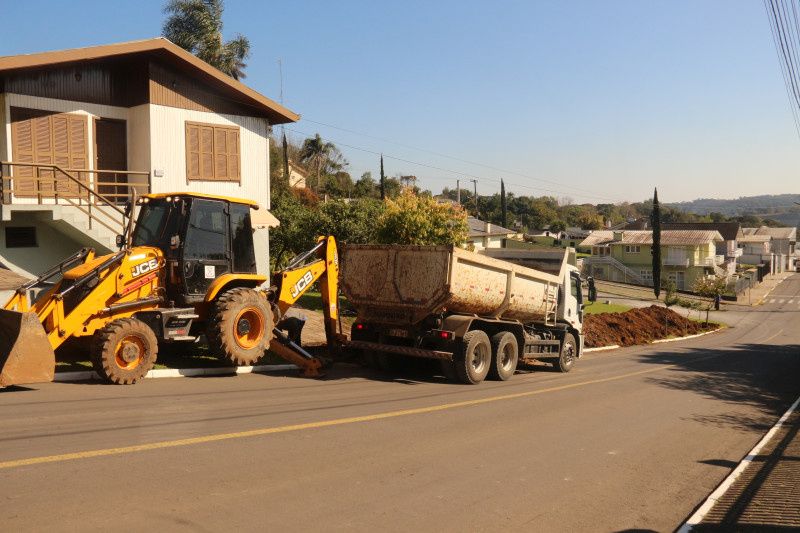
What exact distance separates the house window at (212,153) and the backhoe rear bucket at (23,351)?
11.3m

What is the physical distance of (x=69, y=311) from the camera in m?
11.5

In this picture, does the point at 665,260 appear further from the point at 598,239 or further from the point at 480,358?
the point at 480,358

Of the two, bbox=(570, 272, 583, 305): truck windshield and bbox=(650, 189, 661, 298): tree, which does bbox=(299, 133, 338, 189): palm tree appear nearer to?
bbox=(650, 189, 661, 298): tree

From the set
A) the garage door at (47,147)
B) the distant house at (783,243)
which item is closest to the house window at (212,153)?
the garage door at (47,147)

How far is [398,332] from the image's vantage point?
15297mm

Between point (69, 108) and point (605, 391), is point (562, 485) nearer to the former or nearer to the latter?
point (605, 391)

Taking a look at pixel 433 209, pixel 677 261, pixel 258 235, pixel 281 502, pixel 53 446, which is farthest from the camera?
pixel 677 261

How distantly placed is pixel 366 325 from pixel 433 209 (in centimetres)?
1764

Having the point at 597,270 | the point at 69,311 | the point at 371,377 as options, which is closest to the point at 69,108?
the point at 69,311

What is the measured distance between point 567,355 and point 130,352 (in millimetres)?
12121

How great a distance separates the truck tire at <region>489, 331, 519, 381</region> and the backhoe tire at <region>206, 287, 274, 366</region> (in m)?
5.11

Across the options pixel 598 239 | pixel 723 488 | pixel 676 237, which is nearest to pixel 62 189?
pixel 723 488

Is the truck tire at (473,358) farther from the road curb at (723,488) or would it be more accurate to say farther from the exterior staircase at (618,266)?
the exterior staircase at (618,266)

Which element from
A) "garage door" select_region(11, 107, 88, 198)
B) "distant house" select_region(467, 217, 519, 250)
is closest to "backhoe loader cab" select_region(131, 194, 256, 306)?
"garage door" select_region(11, 107, 88, 198)
